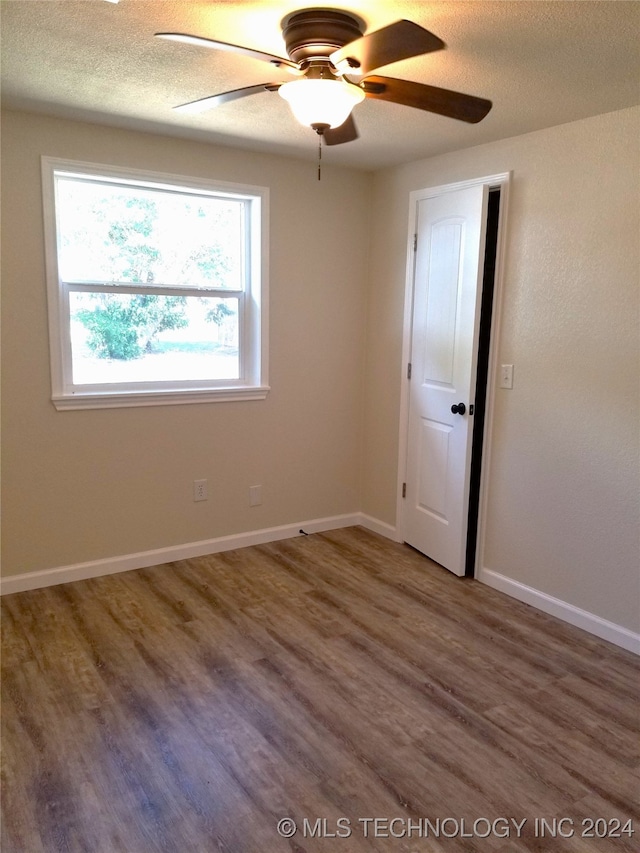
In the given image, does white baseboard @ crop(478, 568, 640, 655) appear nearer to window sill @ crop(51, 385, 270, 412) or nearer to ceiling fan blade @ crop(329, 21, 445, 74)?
window sill @ crop(51, 385, 270, 412)

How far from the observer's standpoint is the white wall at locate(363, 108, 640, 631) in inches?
108

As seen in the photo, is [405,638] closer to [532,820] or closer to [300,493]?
[532,820]

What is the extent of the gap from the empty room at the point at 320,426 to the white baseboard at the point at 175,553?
0.05 ft

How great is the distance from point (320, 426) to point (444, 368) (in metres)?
1.01

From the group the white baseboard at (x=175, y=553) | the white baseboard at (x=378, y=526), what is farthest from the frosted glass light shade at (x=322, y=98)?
the white baseboard at (x=378, y=526)

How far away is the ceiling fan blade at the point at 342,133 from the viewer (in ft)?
6.98

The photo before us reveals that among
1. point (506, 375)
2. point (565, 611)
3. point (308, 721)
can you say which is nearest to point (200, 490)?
point (308, 721)

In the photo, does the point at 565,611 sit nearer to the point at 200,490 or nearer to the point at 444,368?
the point at 444,368

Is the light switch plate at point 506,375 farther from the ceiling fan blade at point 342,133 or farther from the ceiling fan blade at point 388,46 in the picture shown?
the ceiling fan blade at point 388,46

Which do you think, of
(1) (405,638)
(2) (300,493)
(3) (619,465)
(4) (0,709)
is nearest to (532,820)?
(1) (405,638)

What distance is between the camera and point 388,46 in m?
1.59

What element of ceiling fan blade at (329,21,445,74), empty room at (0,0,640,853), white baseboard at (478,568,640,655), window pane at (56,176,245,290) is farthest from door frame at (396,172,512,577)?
ceiling fan blade at (329,21,445,74)

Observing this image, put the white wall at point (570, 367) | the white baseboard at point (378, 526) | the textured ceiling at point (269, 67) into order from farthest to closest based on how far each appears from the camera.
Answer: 1. the white baseboard at point (378, 526)
2. the white wall at point (570, 367)
3. the textured ceiling at point (269, 67)

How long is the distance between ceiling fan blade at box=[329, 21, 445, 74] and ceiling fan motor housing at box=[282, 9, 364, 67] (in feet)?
0.31
